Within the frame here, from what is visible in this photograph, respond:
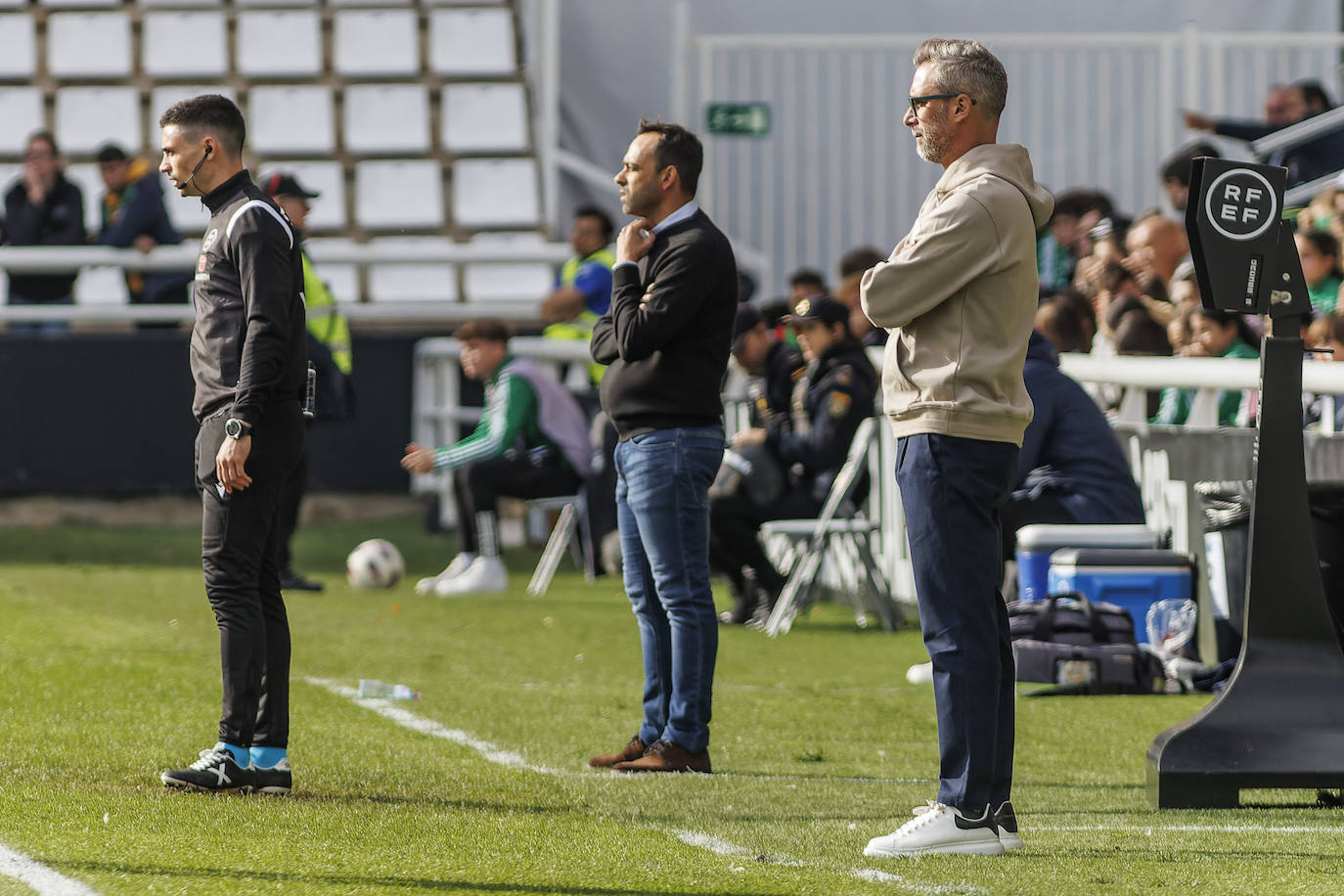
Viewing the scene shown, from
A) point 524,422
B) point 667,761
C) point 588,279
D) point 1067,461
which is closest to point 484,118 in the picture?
point 588,279

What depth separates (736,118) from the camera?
16.4 meters

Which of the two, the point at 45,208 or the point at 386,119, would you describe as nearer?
the point at 45,208

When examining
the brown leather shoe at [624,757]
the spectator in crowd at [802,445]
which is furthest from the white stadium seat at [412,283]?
the brown leather shoe at [624,757]

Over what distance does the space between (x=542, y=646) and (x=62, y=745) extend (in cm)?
352

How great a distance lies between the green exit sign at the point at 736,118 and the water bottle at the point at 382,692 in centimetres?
961

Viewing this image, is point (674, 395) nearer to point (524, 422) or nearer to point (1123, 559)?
point (1123, 559)

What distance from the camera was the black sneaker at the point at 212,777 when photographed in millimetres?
5293

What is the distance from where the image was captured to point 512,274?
17391mm

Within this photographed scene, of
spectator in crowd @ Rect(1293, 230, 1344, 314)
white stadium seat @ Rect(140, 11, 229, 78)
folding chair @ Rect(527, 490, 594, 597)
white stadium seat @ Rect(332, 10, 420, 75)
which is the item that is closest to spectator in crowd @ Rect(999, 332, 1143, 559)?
spectator in crowd @ Rect(1293, 230, 1344, 314)

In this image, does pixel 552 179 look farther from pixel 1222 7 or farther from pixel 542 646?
pixel 542 646

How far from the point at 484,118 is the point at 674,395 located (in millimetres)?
12816

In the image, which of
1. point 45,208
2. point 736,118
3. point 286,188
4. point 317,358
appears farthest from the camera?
point 736,118

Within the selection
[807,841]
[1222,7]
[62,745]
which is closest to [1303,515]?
[807,841]

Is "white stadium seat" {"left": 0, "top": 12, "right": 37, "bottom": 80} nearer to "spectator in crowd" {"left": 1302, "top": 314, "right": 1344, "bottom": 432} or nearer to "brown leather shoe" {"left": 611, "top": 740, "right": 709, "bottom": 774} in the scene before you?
"spectator in crowd" {"left": 1302, "top": 314, "right": 1344, "bottom": 432}
